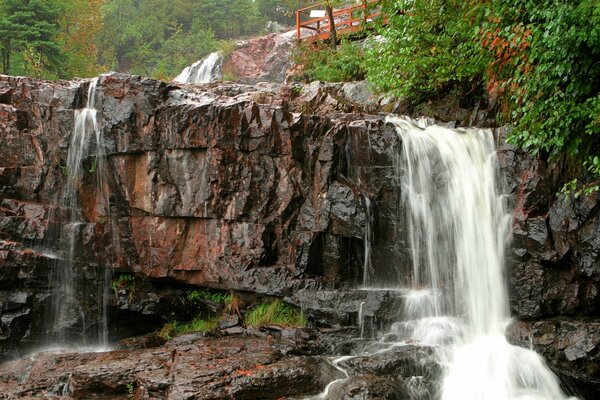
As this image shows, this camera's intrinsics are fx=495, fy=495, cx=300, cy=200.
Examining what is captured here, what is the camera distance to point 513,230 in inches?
378

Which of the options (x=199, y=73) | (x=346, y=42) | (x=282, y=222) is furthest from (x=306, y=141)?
(x=199, y=73)

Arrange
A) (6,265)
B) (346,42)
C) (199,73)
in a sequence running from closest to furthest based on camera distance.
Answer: (6,265) → (346,42) → (199,73)

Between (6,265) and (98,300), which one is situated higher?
(6,265)

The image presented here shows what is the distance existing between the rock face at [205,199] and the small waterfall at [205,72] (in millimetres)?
13589

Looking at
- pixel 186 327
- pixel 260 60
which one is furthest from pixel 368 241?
pixel 260 60

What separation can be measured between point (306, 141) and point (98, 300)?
5.72 meters

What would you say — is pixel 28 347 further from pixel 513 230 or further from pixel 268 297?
pixel 513 230

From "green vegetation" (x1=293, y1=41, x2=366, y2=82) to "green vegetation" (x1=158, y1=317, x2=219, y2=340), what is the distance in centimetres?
898

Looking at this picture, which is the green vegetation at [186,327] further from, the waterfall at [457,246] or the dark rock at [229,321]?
the waterfall at [457,246]

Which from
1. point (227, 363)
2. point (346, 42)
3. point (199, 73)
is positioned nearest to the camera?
point (227, 363)

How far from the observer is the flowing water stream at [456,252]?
8688mm

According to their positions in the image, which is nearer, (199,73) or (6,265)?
(6,265)

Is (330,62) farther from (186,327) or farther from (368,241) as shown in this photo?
(186,327)

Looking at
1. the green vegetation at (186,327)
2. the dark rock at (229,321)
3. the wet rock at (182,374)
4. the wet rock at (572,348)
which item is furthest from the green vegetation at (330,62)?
the wet rock at (182,374)
